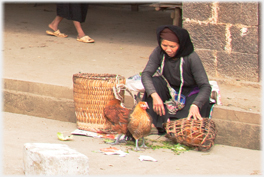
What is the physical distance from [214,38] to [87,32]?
347 cm

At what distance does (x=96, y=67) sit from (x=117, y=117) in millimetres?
1905

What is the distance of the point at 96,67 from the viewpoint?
231 inches

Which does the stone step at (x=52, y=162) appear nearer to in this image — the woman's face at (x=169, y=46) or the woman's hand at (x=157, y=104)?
the woman's hand at (x=157, y=104)

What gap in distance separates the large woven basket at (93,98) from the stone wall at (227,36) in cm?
145

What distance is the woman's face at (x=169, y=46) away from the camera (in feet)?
13.5

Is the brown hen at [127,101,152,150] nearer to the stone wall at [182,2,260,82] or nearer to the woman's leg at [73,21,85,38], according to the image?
the stone wall at [182,2,260,82]

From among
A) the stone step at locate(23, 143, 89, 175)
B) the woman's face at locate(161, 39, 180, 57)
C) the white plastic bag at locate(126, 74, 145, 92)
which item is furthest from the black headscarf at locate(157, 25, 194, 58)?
the stone step at locate(23, 143, 89, 175)

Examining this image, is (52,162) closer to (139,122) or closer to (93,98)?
(139,122)

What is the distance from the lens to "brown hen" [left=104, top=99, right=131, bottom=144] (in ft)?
13.3

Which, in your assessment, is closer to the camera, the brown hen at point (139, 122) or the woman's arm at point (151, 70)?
the brown hen at point (139, 122)

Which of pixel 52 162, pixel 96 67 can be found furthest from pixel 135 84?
pixel 52 162

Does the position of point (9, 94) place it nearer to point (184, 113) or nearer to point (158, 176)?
point (184, 113)

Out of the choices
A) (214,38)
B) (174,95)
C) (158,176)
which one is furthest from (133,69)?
(158,176)

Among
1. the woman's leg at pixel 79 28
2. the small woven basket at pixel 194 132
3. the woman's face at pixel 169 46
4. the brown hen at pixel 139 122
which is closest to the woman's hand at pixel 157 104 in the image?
the small woven basket at pixel 194 132
